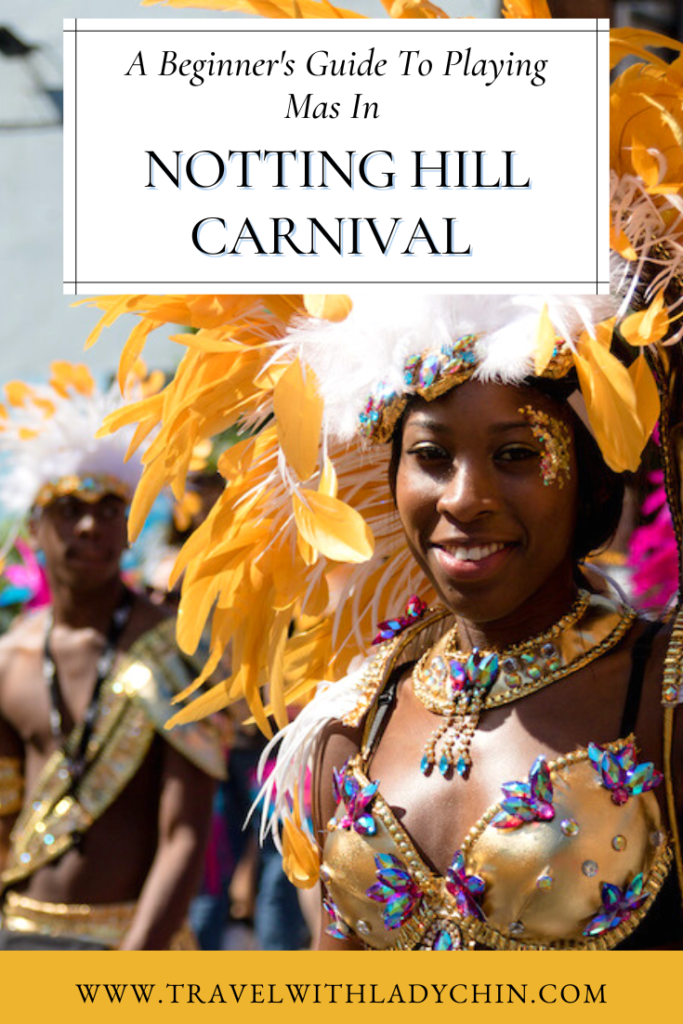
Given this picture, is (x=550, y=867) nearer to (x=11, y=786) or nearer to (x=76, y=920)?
(x=76, y=920)

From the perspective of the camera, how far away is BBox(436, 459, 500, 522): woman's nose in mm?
1996

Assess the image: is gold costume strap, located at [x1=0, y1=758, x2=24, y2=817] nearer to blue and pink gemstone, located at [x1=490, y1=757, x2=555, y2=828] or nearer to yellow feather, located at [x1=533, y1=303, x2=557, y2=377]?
blue and pink gemstone, located at [x1=490, y1=757, x2=555, y2=828]

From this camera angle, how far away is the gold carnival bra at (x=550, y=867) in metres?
1.96

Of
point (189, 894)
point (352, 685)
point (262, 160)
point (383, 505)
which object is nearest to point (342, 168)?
point (262, 160)

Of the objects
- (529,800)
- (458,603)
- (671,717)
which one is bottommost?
(529,800)

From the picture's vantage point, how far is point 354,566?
250 cm

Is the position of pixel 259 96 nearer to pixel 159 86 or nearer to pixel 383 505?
pixel 159 86

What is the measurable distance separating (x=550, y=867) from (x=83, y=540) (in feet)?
7.76

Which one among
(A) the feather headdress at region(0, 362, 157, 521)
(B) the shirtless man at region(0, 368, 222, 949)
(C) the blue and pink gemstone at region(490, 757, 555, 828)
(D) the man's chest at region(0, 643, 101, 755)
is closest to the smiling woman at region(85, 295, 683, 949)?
(C) the blue and pink gemstone at region(490, 757, 555, 828)

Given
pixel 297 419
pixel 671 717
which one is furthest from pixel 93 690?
pixel 671 717

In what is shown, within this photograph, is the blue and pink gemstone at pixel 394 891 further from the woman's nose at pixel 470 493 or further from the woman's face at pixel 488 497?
the woman's nose at pixel 470 493
